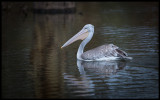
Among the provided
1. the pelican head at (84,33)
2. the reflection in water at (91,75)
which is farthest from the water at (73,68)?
the pelican head at (84,33)

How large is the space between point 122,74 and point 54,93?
1.76 metres

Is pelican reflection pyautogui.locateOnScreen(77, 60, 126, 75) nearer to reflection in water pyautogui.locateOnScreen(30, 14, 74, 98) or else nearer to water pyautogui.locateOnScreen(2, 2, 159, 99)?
water pyautogui.locateOnScreen(2, 2, 159, 99)

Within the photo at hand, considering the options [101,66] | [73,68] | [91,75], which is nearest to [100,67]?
[101,66]

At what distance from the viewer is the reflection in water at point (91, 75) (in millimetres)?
6918

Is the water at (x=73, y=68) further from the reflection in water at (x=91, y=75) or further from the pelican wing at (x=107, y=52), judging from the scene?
the pelican wing at (x=107, y=52)

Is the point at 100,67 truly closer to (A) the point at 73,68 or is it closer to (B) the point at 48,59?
(A) the point at 73,68

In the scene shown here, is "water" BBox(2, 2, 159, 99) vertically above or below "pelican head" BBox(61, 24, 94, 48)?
below

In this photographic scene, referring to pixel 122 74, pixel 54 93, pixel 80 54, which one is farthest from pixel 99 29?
pixel 54 93

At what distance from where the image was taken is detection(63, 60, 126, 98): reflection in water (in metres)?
6.92

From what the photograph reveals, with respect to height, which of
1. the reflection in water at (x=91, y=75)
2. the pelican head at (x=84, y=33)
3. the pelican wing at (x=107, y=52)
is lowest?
the reflection in water at (x=91, y=75)

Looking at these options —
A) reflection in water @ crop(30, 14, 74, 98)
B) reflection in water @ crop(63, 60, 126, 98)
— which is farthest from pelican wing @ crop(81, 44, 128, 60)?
reflection in water @ crop(30, 14, 74, 98)

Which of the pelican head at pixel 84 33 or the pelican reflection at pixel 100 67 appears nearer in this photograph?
the pelican reflection at pixel 100 67

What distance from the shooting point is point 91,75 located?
8.02 metres

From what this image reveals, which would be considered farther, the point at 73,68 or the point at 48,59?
the point at 48,59
